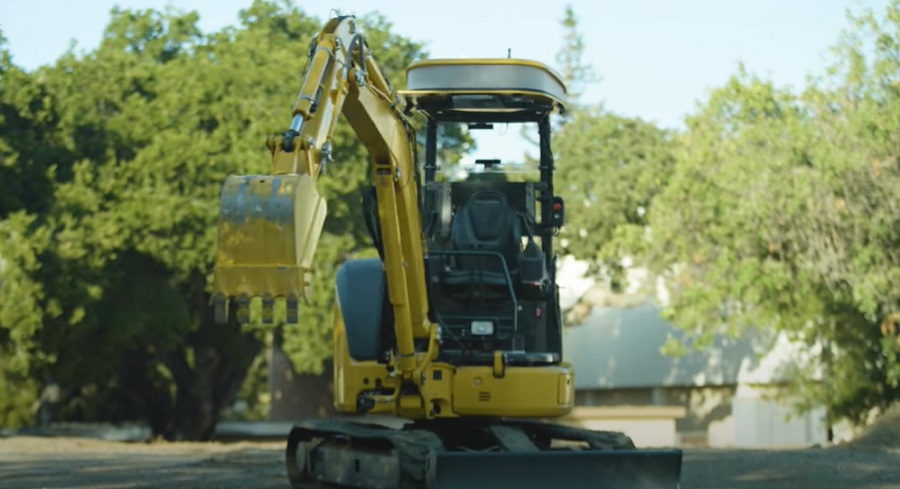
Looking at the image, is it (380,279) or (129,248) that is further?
(129,248)

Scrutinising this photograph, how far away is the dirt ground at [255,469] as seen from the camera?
682 inches

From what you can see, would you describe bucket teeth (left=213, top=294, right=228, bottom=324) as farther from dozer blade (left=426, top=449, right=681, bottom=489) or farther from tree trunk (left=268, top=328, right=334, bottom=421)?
tree trunk (left=268, top=328, right=334, bottom=421)

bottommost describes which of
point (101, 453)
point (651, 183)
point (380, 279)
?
point (101, 453)

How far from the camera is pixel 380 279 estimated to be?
14219mm

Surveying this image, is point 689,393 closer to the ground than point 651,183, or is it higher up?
closer to the ground

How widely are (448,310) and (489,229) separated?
864 millimetres

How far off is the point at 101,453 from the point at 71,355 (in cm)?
758

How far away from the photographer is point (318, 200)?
10.6m

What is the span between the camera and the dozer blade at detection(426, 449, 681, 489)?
39.9ft

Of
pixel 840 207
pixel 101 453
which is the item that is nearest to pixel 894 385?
pixel 840 207

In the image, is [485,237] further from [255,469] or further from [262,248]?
[255,469]

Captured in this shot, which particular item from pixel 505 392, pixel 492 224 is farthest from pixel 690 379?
pixel 505 392

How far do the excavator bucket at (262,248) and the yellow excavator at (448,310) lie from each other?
1146 mm

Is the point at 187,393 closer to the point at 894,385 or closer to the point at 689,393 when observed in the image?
the point at 689,393
